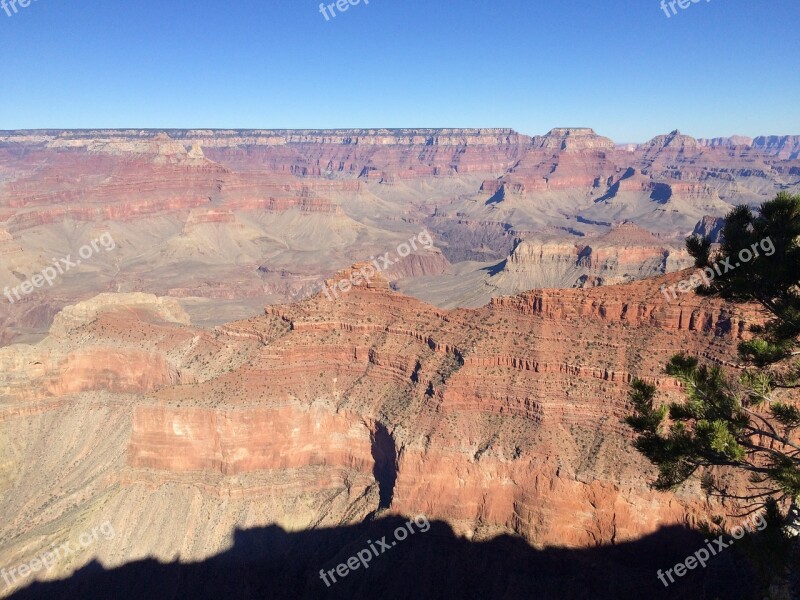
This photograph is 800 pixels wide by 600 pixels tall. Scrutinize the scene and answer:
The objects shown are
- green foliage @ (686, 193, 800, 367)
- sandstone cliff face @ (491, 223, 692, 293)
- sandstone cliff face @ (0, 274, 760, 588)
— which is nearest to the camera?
green foliage @ (686, 193, 800, 367)

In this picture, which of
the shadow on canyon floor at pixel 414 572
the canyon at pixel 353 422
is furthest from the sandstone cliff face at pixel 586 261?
the shadow on canyon floor at pixel 414 572

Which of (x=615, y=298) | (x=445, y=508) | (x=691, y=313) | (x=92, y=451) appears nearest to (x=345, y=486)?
(x=445, y=508)

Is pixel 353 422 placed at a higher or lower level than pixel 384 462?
higher

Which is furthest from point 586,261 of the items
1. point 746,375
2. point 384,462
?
point 746,375

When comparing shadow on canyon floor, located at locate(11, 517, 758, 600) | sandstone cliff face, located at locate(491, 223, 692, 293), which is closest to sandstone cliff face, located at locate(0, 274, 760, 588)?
shadow on canyon floor, located at locate(11, 517, 758, 600)

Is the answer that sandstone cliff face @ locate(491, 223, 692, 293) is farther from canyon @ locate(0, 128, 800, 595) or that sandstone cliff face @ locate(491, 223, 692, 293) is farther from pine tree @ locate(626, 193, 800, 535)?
pine tree @ locate(626, 193, 800, 535)

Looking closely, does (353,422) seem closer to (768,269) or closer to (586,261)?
(768,269)
